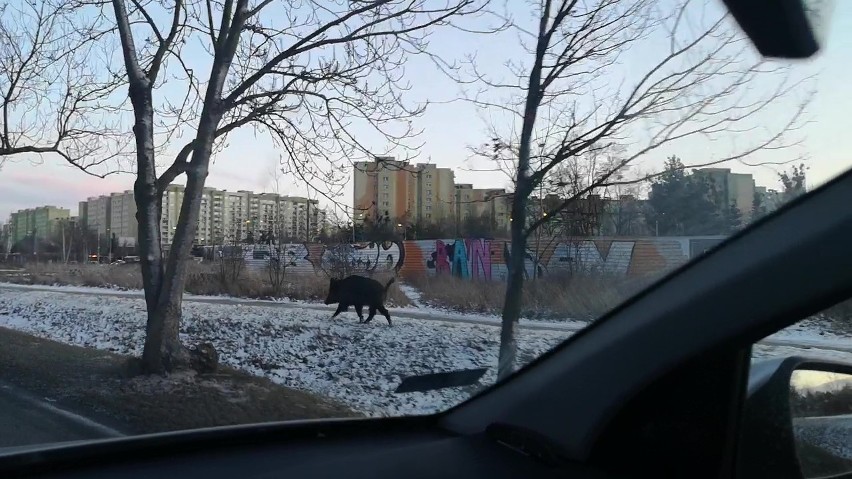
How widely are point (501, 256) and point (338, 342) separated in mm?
3837

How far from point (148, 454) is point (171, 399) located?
20.3 feet

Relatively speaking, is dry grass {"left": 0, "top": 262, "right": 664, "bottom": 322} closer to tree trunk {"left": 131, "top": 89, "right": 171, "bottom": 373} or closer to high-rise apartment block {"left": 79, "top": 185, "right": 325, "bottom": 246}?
tree trunk {"left": 131, "top": 89, "right": 171, "bottom": 373}

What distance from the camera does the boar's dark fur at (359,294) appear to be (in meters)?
9.66

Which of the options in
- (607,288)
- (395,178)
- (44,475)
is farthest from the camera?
(395,178)

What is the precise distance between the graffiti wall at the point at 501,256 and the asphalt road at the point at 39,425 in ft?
11.3

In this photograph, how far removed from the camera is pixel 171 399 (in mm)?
8414

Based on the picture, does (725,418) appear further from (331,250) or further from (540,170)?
(331,250)

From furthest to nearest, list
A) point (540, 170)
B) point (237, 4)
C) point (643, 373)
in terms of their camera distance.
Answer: point (237, 4) → point (540, 170) → point (643, 373)

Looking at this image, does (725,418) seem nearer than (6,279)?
Yes

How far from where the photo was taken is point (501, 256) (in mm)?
6195

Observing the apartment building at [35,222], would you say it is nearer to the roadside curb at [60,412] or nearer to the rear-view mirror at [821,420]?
the roadside curb at [60,412]

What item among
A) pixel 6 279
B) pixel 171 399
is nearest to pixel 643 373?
pixel 171 399

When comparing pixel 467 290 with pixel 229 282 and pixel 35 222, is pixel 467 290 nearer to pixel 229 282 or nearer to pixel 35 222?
pixel 229 282

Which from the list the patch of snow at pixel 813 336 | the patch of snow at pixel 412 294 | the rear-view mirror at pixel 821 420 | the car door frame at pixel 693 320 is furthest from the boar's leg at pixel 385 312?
the patch of snow at pixel 813 336
